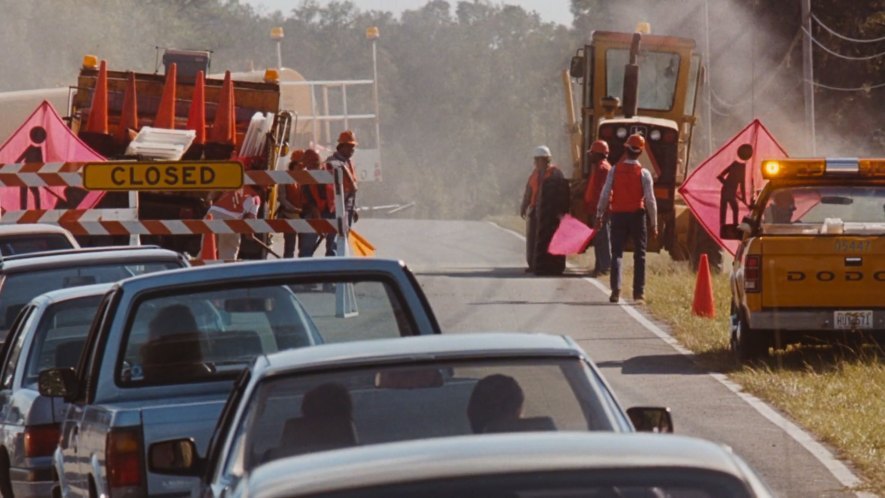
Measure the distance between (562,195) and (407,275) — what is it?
20.3 meters

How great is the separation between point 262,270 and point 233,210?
16386mm

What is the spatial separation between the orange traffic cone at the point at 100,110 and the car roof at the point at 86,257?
12.4m

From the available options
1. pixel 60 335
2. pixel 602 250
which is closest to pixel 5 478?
pixel 60 335

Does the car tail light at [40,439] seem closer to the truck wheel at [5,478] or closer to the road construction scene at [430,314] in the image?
the road construction scene at [430,314]

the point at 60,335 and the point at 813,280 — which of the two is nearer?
the point at 60,335

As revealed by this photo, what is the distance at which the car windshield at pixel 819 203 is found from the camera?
1722 cm

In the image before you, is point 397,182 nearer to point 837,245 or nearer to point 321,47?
point 321,47

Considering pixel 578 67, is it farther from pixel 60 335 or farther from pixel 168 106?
pixel 60 335

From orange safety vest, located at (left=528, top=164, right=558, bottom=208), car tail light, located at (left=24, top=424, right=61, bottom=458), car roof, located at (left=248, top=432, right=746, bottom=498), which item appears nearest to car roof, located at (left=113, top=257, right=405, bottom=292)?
car tail light, located at (left=24, top=424, right=61, bottom=458)

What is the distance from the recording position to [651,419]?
6449mm

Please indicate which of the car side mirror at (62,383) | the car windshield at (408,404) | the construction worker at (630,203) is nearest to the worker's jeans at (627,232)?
the construction worker at (630,203)

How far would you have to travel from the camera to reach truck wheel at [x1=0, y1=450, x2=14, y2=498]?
35.3 feet

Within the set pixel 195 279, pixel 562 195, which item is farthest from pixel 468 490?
pixel 562 195

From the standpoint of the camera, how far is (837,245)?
16.8 metres
